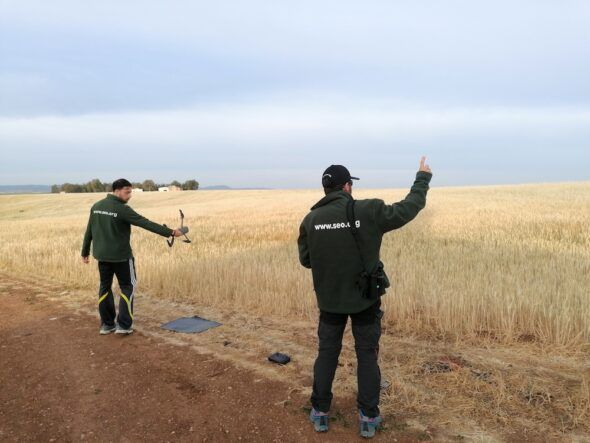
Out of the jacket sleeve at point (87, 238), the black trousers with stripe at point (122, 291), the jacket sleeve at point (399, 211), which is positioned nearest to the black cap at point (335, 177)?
the jacket sleeve at point (399, 211)

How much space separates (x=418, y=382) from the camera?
4.73 meters

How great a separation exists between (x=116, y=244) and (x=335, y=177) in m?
3.91

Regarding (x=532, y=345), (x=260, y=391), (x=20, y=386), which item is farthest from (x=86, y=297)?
(x=532, y=345)

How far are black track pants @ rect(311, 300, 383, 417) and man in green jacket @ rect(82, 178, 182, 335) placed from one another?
132 inches

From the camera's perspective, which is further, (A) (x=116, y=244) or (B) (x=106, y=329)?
(B) (x=106, y=329)

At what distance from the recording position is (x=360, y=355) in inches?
152

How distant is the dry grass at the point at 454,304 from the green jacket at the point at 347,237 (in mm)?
1290

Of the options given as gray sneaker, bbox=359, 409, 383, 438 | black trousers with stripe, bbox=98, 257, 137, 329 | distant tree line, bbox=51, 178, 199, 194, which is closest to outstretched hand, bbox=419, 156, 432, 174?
gray sneaker, bbox=359, 409, 383, 438

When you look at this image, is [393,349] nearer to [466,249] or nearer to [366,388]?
[366,388]

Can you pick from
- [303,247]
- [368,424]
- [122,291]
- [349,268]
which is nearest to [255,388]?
[368,424]

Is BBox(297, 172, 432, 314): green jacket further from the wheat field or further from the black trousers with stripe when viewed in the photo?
the black trousers with stripe

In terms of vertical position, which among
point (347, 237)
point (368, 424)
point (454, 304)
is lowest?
point (368, 424)

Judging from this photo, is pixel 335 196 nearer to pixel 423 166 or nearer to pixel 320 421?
pixel 423 166

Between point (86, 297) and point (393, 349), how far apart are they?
6283 mm
